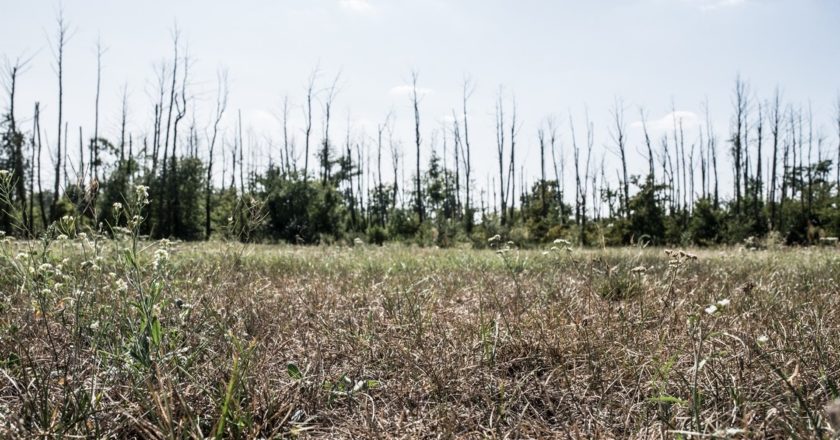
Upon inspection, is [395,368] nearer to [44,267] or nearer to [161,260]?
[161,260]

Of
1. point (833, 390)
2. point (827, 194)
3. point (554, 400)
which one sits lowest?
point (554, 400)

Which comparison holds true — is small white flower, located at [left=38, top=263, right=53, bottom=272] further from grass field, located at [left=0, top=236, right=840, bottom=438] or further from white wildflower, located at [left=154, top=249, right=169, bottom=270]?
white wildflower, located at [left=154, top=249, right=169, bottom=270]

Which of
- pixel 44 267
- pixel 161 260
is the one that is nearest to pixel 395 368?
pixel 161 260

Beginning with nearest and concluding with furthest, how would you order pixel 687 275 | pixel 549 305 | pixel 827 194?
1. pixel 549 305
2. pixel 687 275
3. pixel 827 194

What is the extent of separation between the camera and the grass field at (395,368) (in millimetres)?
1459

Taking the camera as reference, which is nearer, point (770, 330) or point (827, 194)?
point (770, 330)

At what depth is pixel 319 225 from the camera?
2497 centimetres

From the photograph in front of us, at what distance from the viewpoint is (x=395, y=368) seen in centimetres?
208

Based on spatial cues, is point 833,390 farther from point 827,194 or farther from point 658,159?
point 658,159

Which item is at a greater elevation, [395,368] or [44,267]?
[44,267]

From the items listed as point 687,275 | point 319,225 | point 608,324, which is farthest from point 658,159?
point 608,324

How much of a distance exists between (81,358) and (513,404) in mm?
1788

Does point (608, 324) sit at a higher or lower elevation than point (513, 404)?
higher

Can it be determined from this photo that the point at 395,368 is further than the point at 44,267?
Yes
